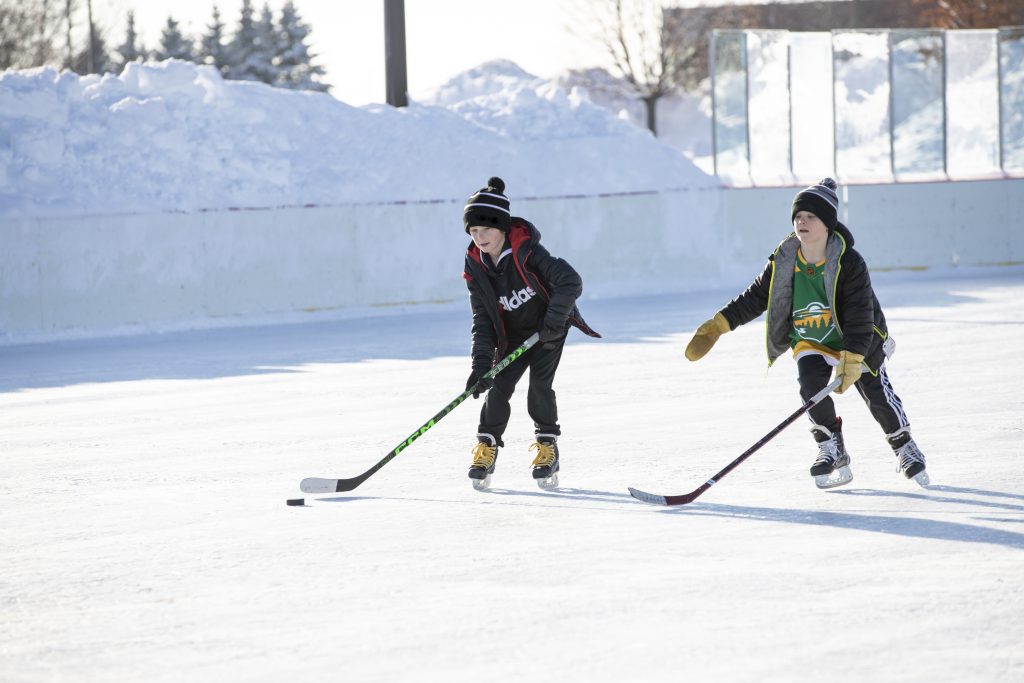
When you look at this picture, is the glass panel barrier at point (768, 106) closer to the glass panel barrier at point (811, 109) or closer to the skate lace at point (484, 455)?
the glass panel barrier at point (811, 109)

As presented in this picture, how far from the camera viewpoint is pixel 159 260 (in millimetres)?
12125

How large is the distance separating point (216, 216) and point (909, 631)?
9890 millimetres

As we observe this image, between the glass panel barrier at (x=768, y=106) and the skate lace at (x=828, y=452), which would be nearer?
the skate lace at (x=828, y=452)

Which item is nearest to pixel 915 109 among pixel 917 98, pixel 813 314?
pixel 917 98

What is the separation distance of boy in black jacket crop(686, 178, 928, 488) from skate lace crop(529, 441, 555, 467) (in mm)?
735

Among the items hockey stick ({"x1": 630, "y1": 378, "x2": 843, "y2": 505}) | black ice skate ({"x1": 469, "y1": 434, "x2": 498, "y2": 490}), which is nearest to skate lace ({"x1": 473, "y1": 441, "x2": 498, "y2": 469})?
black ice skate ({"x1": 469, "y1": 434, "x2": 498, "y2": 490})

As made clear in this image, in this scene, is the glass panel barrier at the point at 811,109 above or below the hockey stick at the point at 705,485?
above

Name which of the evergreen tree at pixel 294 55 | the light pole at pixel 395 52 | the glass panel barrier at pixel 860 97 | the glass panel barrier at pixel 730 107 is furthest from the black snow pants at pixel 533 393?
the evergreen tree at pixel 294 55

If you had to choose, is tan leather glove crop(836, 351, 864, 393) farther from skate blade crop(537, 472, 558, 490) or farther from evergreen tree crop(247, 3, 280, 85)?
evergreen tree crop(247, 3, 280, 85)

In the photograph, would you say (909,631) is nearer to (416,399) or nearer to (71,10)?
(416,399)

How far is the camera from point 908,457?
514 centimetres

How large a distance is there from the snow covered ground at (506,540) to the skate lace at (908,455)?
6.1 inches

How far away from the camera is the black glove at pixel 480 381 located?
5230 mm

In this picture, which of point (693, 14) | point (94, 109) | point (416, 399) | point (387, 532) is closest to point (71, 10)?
point (693, 14)
